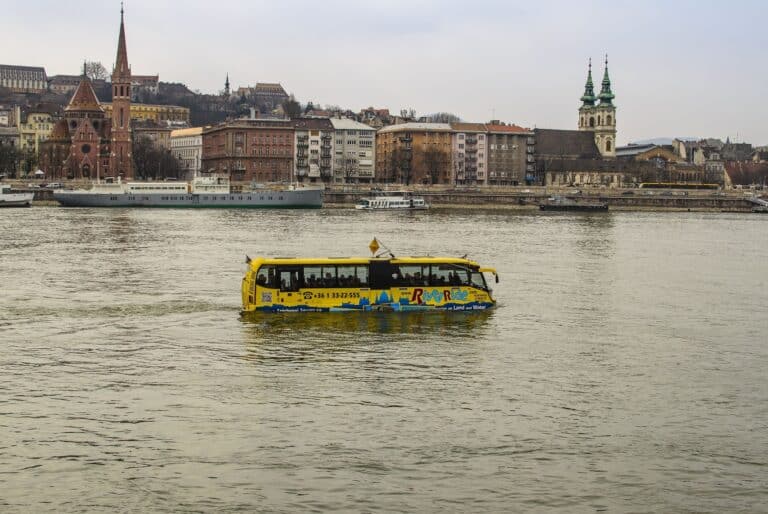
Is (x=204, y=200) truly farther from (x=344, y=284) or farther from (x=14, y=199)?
(x=344, y=284)

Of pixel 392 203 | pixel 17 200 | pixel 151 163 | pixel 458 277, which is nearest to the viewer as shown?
pixel 458 277

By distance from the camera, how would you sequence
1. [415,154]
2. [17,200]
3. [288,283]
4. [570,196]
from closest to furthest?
[288,283] → [17,200] → [570,196] → [415,154]

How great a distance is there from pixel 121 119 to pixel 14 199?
35.0m

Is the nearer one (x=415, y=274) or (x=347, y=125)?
(x=415, y=274)

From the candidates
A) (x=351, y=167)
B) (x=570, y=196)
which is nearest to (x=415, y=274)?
(x=570, y=196)

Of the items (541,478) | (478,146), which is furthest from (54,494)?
(478,146)

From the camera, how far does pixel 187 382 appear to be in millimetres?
21047

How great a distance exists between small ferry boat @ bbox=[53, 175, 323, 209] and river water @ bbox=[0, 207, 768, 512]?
275 ft

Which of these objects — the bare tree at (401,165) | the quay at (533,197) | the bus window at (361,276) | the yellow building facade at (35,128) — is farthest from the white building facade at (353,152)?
the bus window at (361,276)

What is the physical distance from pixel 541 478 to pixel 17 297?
72.6 ft

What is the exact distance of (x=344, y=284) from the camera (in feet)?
96.9

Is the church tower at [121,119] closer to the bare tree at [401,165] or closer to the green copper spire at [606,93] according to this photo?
the bare tree at [401,165]

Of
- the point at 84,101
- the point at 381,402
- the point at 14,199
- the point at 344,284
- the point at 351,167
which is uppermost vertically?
the point at 84,101

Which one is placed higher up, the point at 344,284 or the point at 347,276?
the point at 347,276
